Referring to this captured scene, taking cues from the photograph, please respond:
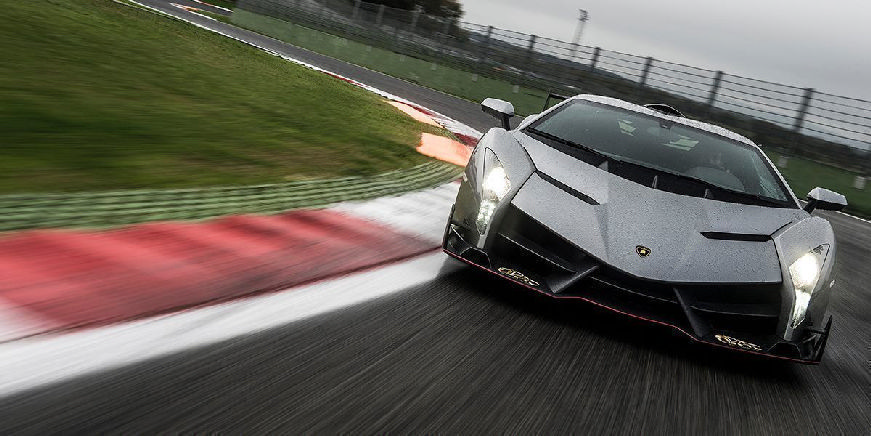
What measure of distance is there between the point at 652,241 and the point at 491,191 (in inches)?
31.7

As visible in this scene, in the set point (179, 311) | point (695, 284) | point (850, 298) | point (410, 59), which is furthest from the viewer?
point (410, 59)

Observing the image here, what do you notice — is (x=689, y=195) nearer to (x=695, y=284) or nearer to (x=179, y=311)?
(x=695, y=284)

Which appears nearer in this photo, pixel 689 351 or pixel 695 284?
pixel 695 284

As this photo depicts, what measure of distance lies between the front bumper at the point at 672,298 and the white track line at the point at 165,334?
2.33 feet

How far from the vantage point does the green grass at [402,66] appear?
22344mm

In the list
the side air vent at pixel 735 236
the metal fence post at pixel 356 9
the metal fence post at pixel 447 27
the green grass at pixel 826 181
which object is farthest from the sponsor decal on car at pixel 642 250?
the metal fence post at pixel 356 9

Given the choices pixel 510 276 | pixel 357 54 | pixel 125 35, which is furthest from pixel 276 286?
pixel 357 54

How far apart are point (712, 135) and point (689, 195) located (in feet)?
4.02

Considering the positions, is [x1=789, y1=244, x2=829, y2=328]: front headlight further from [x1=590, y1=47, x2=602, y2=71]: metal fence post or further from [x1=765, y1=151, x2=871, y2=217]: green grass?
[x1=590, y1=47, x2=602, y2=71]: metal fence post

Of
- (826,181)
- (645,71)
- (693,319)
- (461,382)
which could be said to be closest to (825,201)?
(693,319)

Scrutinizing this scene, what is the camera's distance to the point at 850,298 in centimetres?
629

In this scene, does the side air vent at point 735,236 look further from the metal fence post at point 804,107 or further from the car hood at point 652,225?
the metal fence post at point 804,107

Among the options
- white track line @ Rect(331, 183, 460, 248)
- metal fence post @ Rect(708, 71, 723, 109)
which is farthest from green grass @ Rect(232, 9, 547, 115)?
white track line @ Rect(331, 183, 460, 248)

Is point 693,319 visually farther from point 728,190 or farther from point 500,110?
point 500,110
